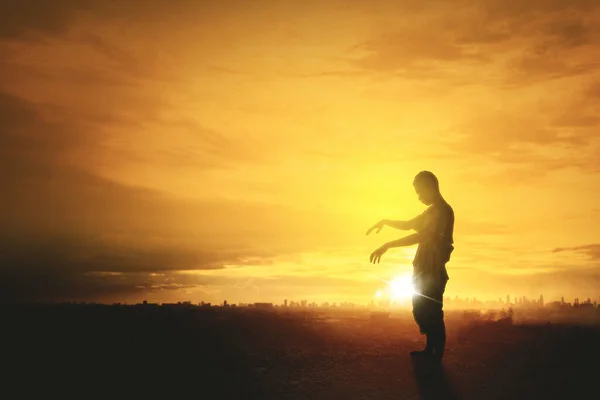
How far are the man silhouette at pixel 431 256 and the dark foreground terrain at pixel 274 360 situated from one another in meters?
0.69

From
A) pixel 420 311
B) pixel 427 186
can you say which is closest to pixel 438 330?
pixel 420 311

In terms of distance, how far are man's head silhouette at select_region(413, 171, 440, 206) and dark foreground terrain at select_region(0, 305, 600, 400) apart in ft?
10.5

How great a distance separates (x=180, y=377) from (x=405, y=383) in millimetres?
3833

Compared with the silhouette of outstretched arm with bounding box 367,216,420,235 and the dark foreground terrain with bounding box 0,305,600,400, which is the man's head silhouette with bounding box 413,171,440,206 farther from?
the dark foreground terrain with bounding box 0,305,600,400

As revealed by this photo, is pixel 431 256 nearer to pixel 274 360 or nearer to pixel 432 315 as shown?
pixel 432 315

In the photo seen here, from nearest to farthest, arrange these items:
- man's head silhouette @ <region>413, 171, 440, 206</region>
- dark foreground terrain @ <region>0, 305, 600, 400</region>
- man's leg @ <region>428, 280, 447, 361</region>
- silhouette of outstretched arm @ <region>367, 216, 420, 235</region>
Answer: dark foreground terrain @ <region>0, 305, 600, 400</region>, man's leg @ <region>428, 280, 447, 361</region>, man's head silhouette @ <region>413, 171, 440, 206</region>, silhouette of outstretched arm @ <region>367, 216, 420, 235</region>

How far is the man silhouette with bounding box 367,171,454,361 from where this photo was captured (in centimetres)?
1127

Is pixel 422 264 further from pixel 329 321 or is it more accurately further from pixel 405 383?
pixel 329 321

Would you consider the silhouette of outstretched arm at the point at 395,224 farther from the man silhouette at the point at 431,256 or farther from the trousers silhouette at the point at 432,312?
the trousers silhouette at the point at 432,312

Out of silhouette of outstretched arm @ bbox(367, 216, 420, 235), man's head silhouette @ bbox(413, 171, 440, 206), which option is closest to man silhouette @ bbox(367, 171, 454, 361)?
man's head silhouette @ bbox(413, 171, 440, 206)

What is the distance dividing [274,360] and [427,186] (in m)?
4.55

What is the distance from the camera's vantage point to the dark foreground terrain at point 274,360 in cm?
951

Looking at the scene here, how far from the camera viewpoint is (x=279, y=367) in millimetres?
10914

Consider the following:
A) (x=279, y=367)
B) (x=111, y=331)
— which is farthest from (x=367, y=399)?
(x=111, y=331)
